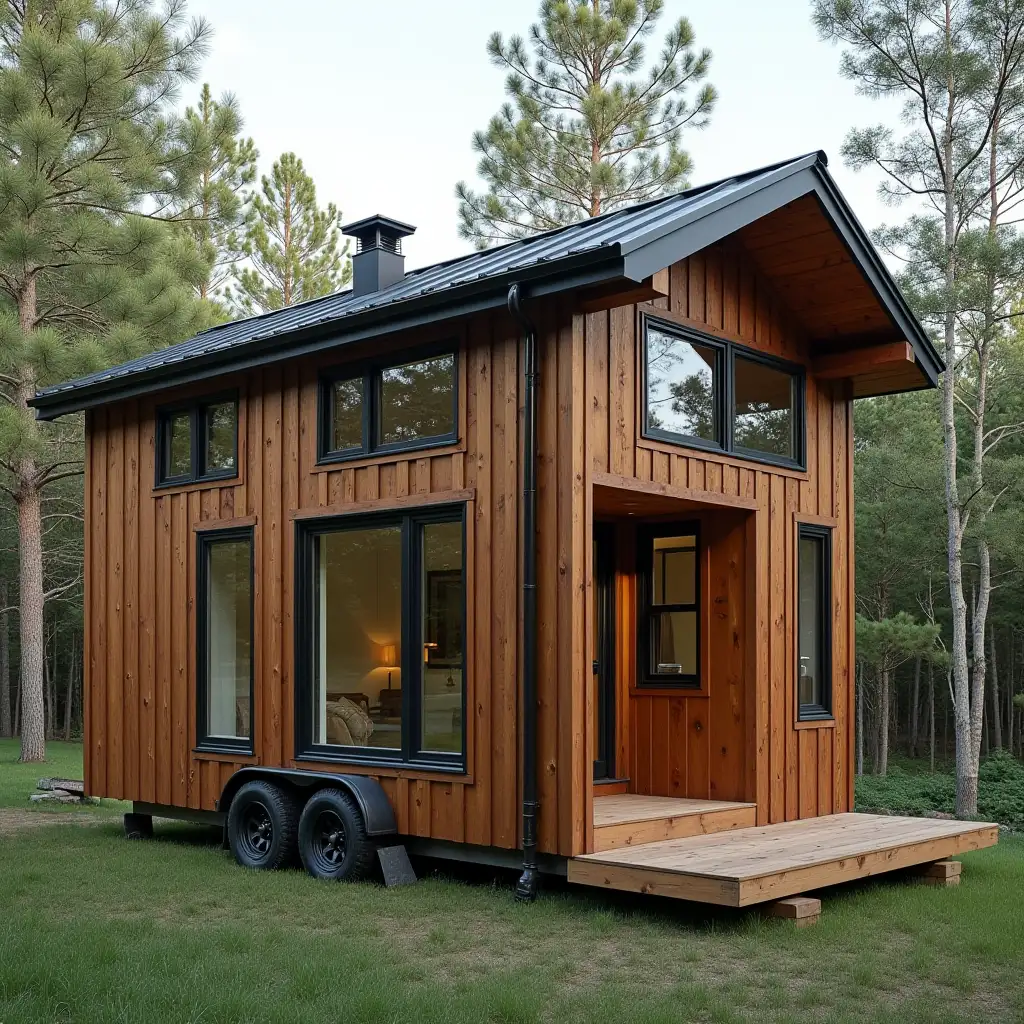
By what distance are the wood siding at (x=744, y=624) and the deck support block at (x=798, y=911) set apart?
188 cm

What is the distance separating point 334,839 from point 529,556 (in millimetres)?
2389

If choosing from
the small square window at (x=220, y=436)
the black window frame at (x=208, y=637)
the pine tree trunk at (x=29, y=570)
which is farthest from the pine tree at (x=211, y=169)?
the black window frame at (x=208, y=637)

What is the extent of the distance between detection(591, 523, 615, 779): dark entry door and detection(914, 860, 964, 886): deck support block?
2.28 m

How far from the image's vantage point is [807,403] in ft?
31.2

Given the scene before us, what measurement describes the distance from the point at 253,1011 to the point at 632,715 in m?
5.04

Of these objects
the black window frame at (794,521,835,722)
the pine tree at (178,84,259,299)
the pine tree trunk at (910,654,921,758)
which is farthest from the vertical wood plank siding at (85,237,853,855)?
the pine tree trunk at (910,654,921,758)

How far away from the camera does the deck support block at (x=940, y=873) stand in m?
8.14

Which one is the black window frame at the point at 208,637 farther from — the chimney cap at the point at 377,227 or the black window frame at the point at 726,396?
the black window frame at the point at 726,396

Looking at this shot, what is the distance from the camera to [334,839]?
830 cm

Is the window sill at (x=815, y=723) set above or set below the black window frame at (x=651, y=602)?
below

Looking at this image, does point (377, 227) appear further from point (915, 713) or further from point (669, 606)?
point (915, 713)

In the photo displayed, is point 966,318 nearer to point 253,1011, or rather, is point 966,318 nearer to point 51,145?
point 51,145

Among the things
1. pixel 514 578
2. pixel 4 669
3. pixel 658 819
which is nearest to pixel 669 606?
pixel 658 819

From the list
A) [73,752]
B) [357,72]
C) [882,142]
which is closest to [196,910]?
[882,142]
